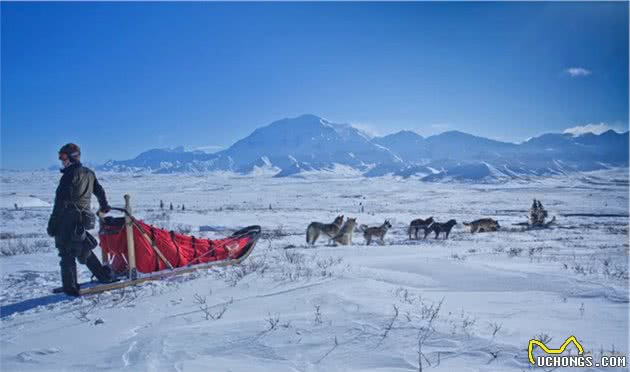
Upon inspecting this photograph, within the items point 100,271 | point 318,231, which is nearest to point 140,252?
point 100,271

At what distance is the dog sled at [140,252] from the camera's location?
5113 millimetres

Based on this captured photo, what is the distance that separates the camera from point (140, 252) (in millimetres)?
5395

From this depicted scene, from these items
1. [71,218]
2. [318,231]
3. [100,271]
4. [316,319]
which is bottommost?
[318,231]

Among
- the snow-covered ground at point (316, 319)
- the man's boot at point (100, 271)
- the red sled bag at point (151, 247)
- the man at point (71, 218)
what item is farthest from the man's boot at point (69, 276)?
the red sled bag at point (151, 247)

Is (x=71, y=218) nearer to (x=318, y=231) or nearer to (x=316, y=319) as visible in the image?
(x=316, y=319)

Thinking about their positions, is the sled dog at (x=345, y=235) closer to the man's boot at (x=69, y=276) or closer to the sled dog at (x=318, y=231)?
the sled dog at (x=318, y=231)

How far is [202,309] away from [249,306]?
0.54 meters

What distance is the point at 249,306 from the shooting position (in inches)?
164

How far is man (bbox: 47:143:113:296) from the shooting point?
4.61 meters

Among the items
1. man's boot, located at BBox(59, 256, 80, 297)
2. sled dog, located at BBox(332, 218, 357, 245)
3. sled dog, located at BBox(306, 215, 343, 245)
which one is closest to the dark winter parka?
man's boot, located at BBox(59, 256, 80, 297)

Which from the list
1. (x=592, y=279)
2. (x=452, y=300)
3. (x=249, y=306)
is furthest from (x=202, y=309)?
(x=592, y=279)

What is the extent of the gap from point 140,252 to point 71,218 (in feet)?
3.63

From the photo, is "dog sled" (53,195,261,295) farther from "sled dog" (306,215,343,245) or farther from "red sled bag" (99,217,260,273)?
"sled dog" (306,215,343,245)

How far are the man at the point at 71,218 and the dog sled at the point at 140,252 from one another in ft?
0.94
